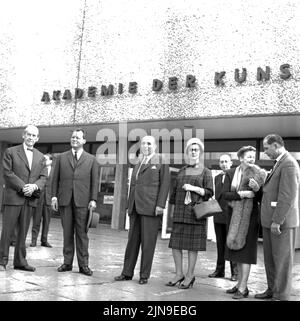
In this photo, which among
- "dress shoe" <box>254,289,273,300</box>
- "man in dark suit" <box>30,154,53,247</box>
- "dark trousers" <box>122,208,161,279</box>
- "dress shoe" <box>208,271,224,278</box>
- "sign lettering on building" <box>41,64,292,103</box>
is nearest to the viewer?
"dress shoe" <box>254,289,273,300</box>

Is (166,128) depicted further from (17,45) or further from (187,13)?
(17,45)

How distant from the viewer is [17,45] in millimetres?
14797

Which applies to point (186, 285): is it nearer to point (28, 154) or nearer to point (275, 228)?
point (275, 228)

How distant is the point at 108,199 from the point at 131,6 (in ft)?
22.9

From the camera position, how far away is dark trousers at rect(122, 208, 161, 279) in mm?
6074

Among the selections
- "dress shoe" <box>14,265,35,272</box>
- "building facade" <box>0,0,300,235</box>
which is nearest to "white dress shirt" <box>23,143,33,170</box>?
"dress shoe" <box>14,265,35,272</box>

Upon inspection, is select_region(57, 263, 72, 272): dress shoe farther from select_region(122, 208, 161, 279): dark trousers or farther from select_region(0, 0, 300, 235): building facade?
select_region(0, 0, 300, 235): building facade

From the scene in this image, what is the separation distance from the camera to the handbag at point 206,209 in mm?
5719

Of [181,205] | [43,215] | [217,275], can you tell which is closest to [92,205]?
[181,205]

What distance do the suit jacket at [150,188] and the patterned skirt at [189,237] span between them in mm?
408

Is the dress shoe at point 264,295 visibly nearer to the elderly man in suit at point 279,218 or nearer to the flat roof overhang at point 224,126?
Result: the elderly man in suit at point 279,218

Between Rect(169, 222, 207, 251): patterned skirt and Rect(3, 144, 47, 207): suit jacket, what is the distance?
2.03 metres

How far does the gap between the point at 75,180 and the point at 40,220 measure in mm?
3464
